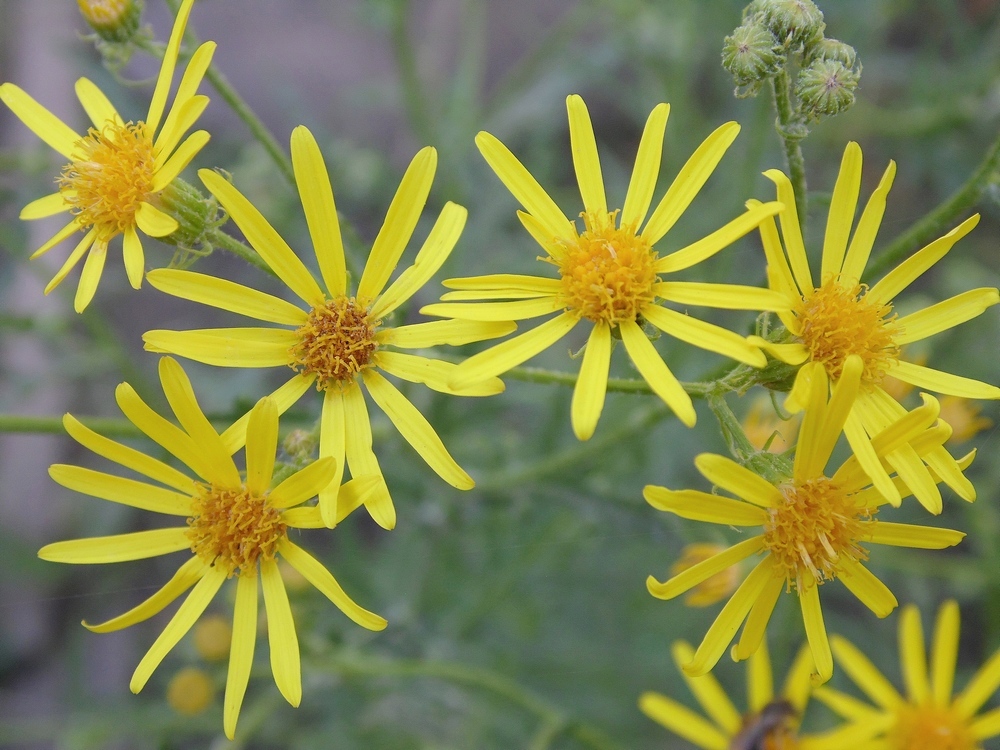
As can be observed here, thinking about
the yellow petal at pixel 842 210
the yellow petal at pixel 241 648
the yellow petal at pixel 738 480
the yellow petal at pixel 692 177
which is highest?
the yellow petal at pixel 842 210

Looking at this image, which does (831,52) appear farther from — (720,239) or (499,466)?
(499,466)

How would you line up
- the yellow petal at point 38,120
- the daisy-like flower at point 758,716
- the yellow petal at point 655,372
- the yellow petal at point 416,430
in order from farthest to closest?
the daisy-like flower at point 758,716, the yellow petal at point 38,120, the yellow petal at point 416,430, the yellow petal at point 655,372

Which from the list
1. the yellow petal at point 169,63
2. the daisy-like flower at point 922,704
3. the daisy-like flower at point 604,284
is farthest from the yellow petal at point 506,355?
the daisy-like flower at point 922,704

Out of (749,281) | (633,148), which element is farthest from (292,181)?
(633,148)

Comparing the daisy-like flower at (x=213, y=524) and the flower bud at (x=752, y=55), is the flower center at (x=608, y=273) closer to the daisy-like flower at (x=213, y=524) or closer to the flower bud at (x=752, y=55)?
the flower bud at (x=752, y=55)

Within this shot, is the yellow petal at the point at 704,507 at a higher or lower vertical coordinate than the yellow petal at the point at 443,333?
lower

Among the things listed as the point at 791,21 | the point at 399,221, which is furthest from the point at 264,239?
the point at 791,21

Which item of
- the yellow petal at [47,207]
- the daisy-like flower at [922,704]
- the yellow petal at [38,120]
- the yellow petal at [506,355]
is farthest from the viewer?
the daisy-like flower at [922,704]
